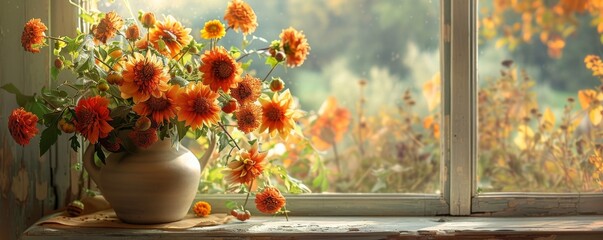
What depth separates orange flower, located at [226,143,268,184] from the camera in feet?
6.64

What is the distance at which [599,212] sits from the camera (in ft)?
7.49

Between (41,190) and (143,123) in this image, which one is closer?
(143,123)

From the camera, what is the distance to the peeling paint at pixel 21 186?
7.24 feet

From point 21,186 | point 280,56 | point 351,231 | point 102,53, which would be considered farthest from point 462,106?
point 21,186

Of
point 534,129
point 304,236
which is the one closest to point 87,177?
point 304,236

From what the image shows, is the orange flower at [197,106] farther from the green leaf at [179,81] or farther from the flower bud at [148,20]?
the flower bud at [148,20]

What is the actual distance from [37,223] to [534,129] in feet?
4.09

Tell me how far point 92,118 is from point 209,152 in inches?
14.7

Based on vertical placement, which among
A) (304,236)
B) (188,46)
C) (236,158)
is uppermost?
(188,46)

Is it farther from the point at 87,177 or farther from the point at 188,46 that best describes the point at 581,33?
the point at 87,177

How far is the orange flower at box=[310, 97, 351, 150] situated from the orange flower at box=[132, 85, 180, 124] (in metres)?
0.51

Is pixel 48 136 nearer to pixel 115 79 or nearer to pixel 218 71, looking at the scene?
pixel 115 79

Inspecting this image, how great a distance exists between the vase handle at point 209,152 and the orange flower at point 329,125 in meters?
0.29

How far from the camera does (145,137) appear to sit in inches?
76.6
